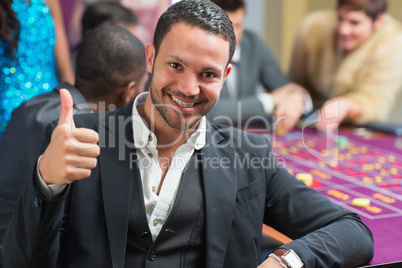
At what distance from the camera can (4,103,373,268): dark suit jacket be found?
4.29 feet

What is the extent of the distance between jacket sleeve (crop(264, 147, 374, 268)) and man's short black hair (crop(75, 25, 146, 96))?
2.58 feet

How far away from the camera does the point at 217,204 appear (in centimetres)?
156

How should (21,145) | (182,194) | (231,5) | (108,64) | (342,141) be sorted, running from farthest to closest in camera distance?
(231,5) < (342,141) < (108,64) < (21,145) < (182,194)

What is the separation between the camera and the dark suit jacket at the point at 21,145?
186 cm

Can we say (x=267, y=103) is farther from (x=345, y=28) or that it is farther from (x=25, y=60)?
(x=25, y=60)

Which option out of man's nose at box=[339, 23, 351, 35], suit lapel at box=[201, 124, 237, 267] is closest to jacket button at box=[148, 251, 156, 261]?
A: suit lapel at box=[201, 124, 237, 267]

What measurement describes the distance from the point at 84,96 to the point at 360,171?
1288 millimetres

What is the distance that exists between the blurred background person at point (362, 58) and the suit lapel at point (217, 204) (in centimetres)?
187

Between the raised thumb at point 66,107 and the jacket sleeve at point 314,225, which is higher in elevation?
the raised thumb at point 66,107

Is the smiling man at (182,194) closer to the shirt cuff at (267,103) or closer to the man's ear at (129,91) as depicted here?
the man's ear at (129,91)

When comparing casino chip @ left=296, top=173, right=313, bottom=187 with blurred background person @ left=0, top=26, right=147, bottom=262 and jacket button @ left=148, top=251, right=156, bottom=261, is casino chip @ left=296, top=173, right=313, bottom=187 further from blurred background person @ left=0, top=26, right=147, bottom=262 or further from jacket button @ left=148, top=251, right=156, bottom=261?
jacket button @ left=148, top=251, right=156, bottom=261

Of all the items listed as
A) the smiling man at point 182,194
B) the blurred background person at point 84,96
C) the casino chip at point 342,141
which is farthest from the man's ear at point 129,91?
the casino chip at point 342,141

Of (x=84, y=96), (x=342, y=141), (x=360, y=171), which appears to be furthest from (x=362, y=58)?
(x=84, y=96)

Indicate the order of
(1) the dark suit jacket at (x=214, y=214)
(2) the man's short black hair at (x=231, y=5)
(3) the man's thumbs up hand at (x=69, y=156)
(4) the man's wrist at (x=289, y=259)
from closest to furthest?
(3) the man's thumbs up hand at (x=69, y=156), (1) the dark suit jacket at (x=214, y=214), (4) the man's wrist at (x=289, y=259), (2) the man's short black hair at (x=231, y=5)
